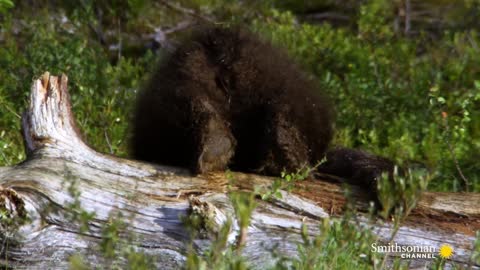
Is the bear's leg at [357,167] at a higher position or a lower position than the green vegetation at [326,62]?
lower

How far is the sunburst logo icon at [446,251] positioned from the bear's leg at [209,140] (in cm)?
110

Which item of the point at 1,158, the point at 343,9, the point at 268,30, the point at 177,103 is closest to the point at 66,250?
the point at 177,103

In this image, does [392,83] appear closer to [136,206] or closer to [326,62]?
[326,62]

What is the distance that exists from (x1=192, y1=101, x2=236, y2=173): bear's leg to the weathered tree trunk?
0.07m

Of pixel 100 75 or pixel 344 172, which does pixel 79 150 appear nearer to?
pixel 344 172

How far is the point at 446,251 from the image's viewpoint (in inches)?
158

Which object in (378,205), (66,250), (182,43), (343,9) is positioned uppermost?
(343,9)

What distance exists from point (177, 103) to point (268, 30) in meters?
4.12

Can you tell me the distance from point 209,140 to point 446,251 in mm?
1237

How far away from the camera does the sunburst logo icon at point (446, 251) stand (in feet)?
13.1

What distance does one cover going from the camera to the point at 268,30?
26.9ft

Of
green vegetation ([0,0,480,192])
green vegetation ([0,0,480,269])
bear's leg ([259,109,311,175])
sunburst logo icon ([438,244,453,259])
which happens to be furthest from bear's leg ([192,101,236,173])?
green vegetation ([0,0,480,192])

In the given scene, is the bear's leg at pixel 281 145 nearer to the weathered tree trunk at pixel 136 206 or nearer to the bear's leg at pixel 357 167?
the weathered tree trunk at pixel 136 206

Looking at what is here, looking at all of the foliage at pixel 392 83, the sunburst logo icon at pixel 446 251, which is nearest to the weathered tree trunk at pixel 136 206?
the sunburst logo icon at pixel 446 251
